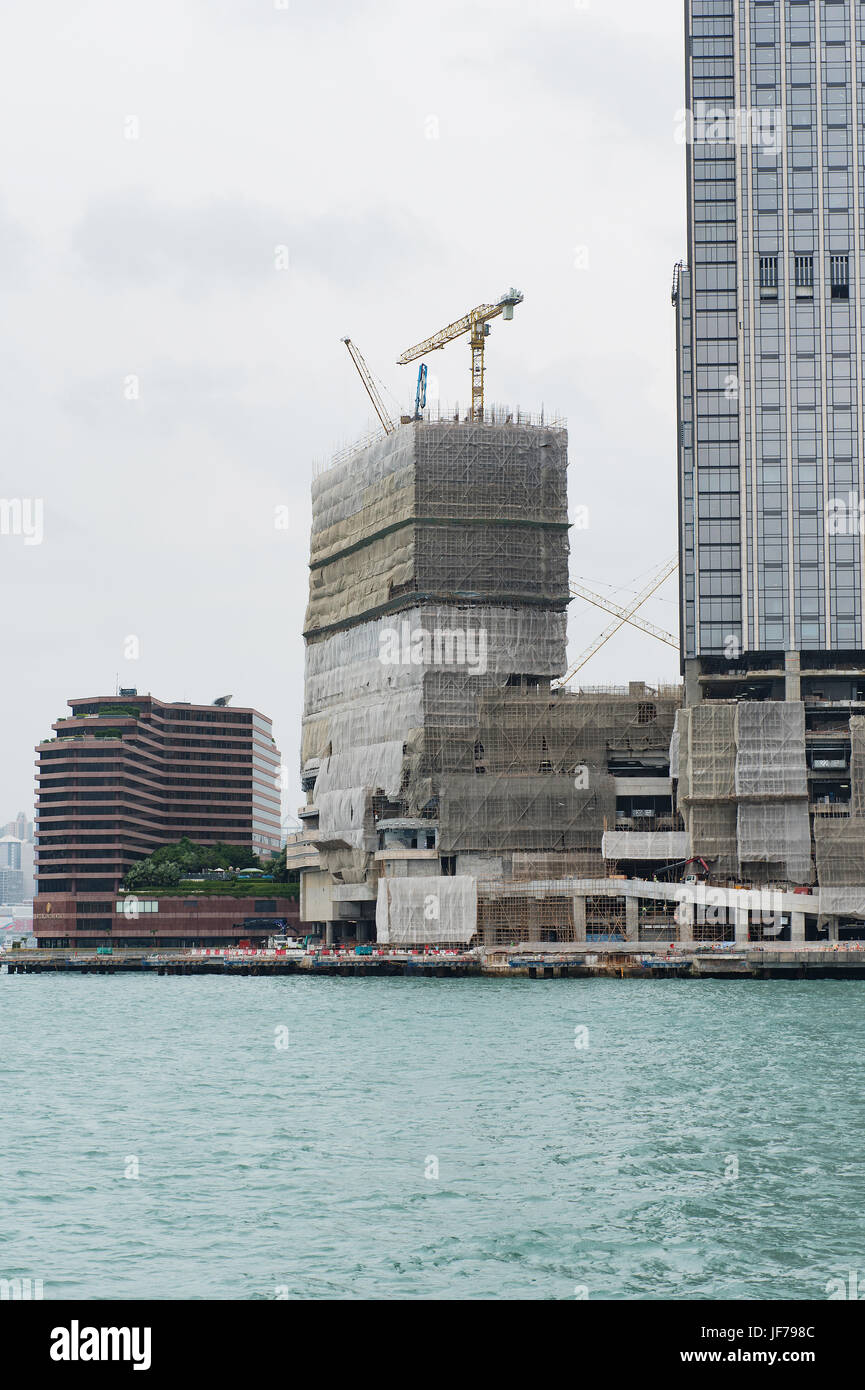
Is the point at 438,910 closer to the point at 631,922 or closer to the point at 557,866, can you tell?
the point at 557,866

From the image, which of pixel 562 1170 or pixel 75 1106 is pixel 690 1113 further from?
pixel 75 1106

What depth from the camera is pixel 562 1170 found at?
5138cm

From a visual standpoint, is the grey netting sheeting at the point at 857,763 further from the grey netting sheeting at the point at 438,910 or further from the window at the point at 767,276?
the window at the point at 767,276

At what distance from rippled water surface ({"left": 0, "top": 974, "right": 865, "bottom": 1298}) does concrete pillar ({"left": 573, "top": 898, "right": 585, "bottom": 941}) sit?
86058 mm

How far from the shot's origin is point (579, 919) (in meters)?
190

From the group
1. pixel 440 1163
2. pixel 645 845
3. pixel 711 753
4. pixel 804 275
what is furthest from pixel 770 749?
pixel 440 1163

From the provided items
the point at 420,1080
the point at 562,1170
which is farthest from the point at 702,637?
the point at 562,1170

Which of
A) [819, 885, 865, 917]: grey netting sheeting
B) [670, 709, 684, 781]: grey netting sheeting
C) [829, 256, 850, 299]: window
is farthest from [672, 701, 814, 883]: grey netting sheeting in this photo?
[829, 256, 850, 299]: window

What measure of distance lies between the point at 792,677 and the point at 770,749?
33.3ft

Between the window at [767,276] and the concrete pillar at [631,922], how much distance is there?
67.9 m

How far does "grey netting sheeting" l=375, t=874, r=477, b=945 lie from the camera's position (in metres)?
194

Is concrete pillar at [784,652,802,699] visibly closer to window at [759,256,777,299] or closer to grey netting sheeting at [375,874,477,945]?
grey netting sheeting at [375,874,477,945]

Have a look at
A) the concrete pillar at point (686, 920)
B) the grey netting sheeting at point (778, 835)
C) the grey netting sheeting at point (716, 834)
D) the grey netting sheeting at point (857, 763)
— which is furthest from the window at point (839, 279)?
the concrete pillar at point (686, 920)
